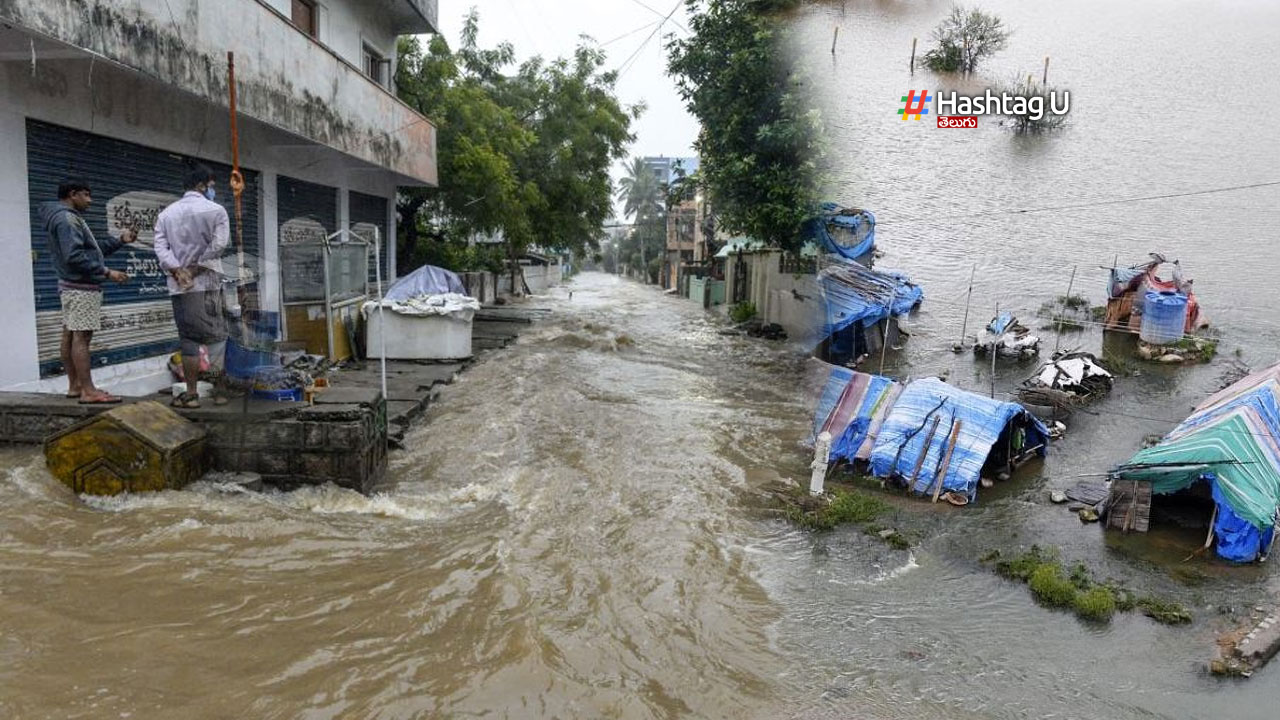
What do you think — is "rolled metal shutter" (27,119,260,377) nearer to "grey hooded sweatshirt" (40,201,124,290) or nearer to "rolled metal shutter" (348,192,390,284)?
"grey hooded sweatshirt" (40,201,124,290)

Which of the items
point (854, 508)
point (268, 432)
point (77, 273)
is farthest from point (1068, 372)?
point (77, 273)

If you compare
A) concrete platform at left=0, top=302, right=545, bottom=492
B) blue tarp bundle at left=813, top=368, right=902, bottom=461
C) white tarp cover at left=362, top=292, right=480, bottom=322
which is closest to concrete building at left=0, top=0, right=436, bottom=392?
concrete platform at left=0, top=302, right=545, bottom=492

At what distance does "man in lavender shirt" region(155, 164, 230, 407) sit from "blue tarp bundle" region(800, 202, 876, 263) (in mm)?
10600

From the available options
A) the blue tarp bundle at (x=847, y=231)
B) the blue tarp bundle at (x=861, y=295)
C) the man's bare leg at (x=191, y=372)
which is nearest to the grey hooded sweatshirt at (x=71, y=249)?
the man's bare leg at (x=191, y=372)

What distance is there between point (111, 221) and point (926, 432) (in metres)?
8.24

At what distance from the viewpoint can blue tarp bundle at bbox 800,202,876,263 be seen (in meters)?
13.3

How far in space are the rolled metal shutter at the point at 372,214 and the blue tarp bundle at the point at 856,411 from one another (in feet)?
30.0

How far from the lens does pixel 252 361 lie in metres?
5.36

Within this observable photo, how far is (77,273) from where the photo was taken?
4.96m

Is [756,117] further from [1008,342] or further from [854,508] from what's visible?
[854,508]

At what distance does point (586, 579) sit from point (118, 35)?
18.0 ft

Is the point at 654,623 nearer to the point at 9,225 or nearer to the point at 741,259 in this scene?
the point at 9,225

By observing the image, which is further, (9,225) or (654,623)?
(9,225)

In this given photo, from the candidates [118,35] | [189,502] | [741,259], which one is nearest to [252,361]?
[189,502]
